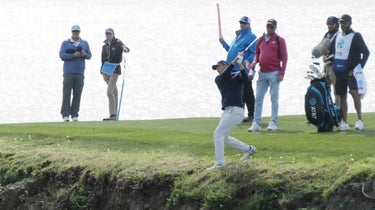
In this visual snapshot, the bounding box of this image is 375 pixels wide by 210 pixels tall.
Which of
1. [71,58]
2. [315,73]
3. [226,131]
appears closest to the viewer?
[226,131]

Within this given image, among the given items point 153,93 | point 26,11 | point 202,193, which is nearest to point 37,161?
point 202,193

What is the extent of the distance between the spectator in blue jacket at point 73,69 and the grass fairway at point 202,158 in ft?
9.25

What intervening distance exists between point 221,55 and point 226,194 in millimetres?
41392

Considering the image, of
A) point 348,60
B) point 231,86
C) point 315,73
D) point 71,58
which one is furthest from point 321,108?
point 71,58

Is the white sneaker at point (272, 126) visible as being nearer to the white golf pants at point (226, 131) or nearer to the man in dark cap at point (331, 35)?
the man in dark cap at point (331, 35)

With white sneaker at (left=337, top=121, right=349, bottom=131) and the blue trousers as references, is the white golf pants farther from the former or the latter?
the blue trousers

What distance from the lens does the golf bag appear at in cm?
1962

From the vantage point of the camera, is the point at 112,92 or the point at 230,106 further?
the point at 112,92

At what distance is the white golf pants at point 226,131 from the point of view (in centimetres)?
1617

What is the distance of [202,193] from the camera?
1577 cm

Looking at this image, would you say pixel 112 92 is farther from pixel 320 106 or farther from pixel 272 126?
pixel 320 106

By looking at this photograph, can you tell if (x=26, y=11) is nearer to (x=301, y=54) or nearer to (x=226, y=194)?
(x=301, y=54)

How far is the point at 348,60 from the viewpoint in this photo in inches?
784

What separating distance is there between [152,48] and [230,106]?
142ft
